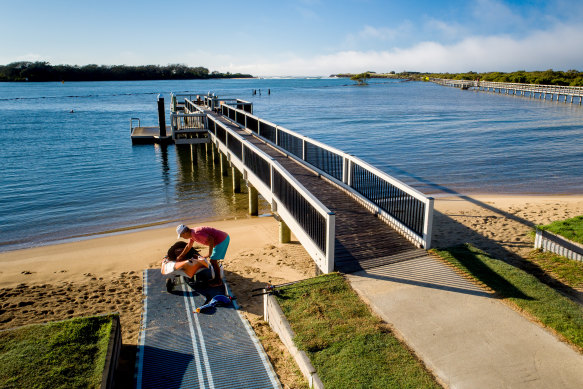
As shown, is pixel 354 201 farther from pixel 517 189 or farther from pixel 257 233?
pixel 517 189

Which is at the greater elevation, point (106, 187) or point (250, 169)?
point (250, 169)

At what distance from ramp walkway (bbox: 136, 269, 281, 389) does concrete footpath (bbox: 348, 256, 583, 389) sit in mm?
1997

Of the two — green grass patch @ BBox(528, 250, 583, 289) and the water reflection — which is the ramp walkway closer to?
green grass patch @ BBox(528, 250, 583, 289)

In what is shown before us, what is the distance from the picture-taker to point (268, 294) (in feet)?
24.3

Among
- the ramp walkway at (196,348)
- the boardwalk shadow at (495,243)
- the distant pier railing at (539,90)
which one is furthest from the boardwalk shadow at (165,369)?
the distant pier railing at (539,90)

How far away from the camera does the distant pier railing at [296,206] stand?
7.90 m

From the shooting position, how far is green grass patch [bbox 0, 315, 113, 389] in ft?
17.7

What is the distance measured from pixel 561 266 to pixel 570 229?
1435 millimetres

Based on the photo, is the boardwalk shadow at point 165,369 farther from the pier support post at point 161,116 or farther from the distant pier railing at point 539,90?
the distant pier railing at point 539,90

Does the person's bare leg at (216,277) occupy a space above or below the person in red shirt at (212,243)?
below

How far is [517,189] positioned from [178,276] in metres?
17.1

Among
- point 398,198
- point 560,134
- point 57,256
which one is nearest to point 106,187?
point 57,256

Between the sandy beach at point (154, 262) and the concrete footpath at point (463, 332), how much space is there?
1781 millimetres

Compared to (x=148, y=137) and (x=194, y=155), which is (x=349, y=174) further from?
(x=148, y=137)
